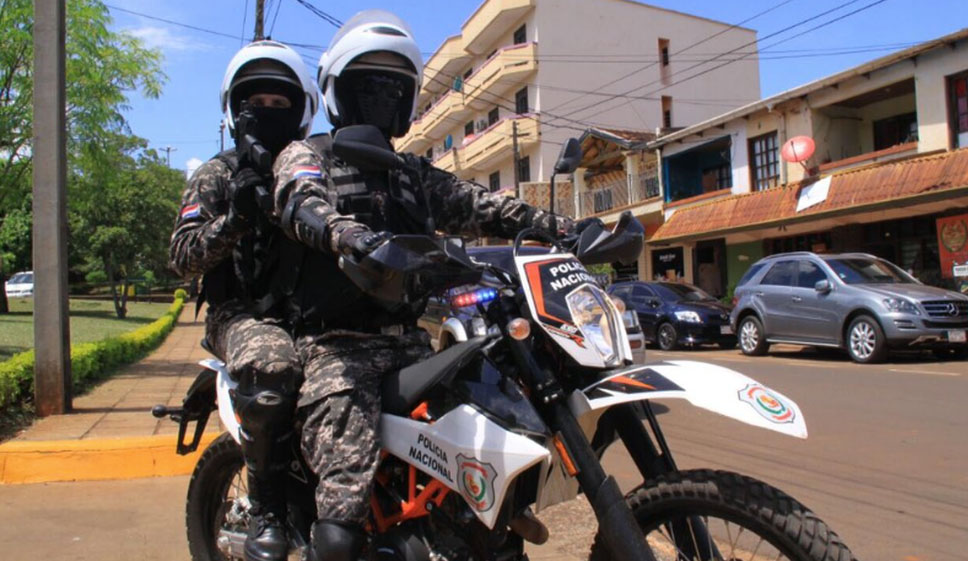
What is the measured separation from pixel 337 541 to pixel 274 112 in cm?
202

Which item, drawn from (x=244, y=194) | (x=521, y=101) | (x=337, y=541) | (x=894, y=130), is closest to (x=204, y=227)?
(x=244, y=194)

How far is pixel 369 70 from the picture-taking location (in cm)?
272

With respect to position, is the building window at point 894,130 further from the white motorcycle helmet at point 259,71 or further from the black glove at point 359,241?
the black glove at point 359,241

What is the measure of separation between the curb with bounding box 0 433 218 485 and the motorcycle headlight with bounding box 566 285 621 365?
13.0ft

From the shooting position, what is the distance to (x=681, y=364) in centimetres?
214

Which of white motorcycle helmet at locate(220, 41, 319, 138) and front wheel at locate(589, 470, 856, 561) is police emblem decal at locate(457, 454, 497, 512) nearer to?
front wheel at locate(589, 470, 856, 561)


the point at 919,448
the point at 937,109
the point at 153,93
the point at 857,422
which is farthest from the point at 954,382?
the point at 153,93

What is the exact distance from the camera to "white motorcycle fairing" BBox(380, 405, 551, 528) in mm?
1924

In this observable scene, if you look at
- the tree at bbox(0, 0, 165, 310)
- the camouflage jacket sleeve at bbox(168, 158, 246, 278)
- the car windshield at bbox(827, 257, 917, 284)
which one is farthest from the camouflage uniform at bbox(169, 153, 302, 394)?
the car windshield at bbox(827, 257, 917, 284)

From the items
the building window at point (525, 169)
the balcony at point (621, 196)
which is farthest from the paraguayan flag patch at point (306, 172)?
the building window at point (525, 169)

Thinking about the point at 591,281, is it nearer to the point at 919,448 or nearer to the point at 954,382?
the point at 919,448

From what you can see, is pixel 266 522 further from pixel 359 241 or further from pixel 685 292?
pixel 685 292

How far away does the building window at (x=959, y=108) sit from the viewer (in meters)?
15.8

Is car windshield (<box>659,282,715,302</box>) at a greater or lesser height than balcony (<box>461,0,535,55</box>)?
lesser
